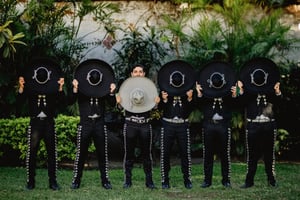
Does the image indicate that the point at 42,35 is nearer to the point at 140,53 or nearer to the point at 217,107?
the point at 140,53

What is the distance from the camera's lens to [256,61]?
9.49 m

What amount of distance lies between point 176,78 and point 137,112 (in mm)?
850

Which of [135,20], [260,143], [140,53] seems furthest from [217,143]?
[135,20]

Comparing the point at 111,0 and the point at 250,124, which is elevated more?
the point at 111,0

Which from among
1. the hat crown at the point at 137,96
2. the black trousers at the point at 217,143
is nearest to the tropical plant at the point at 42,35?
the hat crown at the point at 137,96

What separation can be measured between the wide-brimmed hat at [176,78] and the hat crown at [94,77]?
1.01 m

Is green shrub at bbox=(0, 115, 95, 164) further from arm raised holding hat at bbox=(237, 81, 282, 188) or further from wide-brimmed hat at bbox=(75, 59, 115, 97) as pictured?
arm raised holding hat at bbox=(237, 81, 282, 188)

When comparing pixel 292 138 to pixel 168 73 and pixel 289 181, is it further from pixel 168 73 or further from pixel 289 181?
pixel 168 73

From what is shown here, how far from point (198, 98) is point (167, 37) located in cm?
392

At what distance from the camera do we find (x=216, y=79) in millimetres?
9438

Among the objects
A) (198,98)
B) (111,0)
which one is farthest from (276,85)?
(111,0)

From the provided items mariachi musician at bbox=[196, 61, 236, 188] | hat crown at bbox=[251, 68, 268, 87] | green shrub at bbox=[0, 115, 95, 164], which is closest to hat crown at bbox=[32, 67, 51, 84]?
mariachi musician at bbox=[196, 61, 236, 188]

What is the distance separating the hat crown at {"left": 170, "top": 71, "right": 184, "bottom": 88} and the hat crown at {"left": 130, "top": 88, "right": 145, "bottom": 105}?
0.53 m

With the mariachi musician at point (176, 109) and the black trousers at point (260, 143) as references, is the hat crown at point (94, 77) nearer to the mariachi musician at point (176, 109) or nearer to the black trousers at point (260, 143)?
the mariachi musician at point (176, 109)
